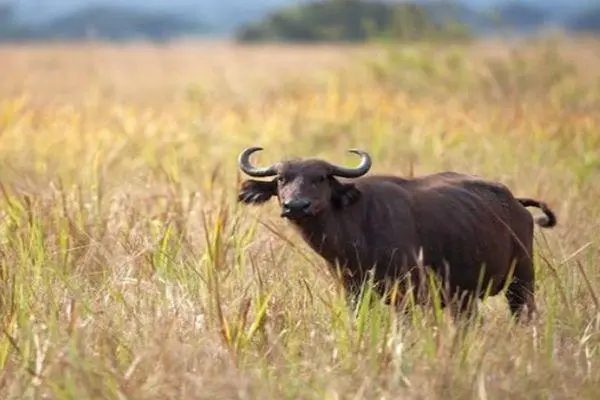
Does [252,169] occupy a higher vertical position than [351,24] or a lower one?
higher

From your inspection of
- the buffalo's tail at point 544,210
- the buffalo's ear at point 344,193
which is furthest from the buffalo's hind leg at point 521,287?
the buffalo's ear at point 344,193

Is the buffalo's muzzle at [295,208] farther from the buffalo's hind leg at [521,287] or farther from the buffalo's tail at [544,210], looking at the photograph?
the buffalo's tail at [544,210]

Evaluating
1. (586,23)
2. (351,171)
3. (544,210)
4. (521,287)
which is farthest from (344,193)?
(586,23)

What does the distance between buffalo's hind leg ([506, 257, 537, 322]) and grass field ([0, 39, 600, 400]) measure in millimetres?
98

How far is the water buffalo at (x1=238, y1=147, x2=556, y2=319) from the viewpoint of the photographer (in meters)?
5.59

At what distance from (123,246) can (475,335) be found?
198 cm

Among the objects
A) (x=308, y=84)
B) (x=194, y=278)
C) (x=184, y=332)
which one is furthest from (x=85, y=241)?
(x=308, y=84)

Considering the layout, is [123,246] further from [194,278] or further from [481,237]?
[481,237]

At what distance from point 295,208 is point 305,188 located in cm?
16

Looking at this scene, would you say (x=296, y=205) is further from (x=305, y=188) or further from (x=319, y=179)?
(x=319, y=179)

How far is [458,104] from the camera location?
572 inches

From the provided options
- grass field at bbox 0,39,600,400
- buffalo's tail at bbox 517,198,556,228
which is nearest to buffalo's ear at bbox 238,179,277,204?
grass field at bbox 0,39,600,400

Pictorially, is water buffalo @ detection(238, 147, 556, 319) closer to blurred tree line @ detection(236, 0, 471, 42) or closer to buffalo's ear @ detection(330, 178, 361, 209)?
buffalo's ear @ detection(330, 178, 361, 209)

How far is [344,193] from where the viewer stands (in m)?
5.65
